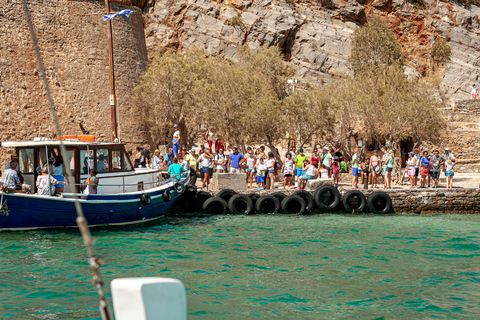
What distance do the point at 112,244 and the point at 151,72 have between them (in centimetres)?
2009

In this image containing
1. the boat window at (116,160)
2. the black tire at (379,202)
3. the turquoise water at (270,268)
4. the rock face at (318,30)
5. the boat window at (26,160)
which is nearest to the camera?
the turquoise water at (270,268)

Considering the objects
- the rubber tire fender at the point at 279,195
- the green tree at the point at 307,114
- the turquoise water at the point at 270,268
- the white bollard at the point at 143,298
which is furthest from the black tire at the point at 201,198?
the white bollard at the point at 143,298

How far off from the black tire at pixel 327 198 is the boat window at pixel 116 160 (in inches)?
294

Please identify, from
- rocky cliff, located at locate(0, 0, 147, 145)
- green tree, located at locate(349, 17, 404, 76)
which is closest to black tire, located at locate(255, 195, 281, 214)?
rocky cliff, located at locate(0, 0, 147, 145)

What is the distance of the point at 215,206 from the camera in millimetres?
18359

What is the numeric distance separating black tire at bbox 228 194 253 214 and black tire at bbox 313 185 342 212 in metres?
2.61

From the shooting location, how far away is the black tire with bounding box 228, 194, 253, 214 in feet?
59.4

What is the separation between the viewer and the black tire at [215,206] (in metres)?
18.2

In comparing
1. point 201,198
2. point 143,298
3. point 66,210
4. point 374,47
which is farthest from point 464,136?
point 143,298

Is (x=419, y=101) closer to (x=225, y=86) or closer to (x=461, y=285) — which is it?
(x=225, y=86)

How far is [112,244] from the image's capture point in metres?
13.1

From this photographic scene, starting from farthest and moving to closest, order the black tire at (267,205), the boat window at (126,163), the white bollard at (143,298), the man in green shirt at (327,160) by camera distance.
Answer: the man in green shirt at (327,160) < the black tire at (267,205) < the boat window at (126,163) < the white bollard at (143,298)

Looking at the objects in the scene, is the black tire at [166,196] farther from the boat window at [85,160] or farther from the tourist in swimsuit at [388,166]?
the tourist in swimsuit at [388,166]

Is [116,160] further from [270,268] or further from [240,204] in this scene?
[270,268]
